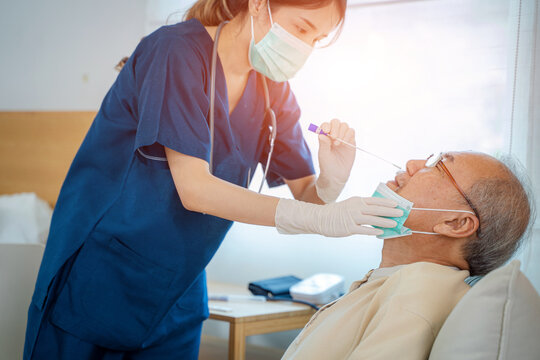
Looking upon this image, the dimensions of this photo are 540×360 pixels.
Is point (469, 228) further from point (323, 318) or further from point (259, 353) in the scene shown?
point (259, 353)

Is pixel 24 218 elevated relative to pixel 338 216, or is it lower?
lower

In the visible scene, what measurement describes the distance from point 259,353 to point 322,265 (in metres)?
0.52

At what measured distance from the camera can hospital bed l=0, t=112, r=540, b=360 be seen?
31.1 inches

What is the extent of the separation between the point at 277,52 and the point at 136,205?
535 millimetres

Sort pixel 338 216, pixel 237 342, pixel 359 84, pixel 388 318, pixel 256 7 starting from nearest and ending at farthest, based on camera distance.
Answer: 1. pixel 388 318
2. pixel 338 216
3. pixel 256 7
4. pixel 237 342
5. pixel 359 84

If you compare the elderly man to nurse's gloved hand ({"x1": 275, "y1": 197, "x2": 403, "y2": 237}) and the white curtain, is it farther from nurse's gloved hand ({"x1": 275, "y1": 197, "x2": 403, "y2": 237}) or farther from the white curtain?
the white curtain

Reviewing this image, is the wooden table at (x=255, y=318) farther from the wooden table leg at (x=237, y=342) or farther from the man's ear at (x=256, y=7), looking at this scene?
the man's ear at (x=256, y=7)

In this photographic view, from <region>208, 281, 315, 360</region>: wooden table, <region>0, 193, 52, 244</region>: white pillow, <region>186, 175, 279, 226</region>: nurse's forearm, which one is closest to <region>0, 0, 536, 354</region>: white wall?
<region>208, 281, 315, 360</region>: wooden table

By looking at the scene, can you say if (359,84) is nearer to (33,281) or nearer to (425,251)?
(425,251)

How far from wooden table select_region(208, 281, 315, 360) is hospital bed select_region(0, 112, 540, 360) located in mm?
637

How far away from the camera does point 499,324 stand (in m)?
0.79

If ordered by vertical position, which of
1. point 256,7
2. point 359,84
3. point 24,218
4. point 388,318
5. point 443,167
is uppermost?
point 256,7

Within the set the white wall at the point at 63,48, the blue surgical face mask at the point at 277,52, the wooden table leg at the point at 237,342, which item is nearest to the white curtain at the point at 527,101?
the blue surgical face mask at the point at 277,52

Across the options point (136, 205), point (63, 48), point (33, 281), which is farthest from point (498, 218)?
point (63, 48)
